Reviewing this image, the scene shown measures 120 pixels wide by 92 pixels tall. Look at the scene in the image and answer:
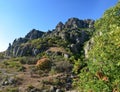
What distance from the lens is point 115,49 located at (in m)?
25.7

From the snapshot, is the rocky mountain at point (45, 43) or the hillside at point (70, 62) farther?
the rocky mountain at point (45, 43)

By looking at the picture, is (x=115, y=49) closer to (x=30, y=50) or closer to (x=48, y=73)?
(x=48, y=73)

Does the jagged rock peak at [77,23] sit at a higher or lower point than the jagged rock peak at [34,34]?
higher

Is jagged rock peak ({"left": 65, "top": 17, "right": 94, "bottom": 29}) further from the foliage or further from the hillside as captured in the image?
the foliage

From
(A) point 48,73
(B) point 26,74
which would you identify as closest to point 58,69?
(A) point 48,73

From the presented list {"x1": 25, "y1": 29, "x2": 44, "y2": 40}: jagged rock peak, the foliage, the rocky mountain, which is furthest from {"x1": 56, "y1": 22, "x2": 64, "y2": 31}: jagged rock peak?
the foliage

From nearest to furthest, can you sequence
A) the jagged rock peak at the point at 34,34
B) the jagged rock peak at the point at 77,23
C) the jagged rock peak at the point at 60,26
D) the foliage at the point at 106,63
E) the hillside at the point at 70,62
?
1. the foliage at the point at 106,63
2. the hillside at the point at 70,62
3. the jagged rock peak at the point at 34,34
4. the jagged rock peak at the point at 60,26
5. the jagged rock peak at the point at 77,23

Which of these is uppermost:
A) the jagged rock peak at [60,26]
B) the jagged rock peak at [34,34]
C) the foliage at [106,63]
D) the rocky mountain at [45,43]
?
the jagged rock peak at [60,26]

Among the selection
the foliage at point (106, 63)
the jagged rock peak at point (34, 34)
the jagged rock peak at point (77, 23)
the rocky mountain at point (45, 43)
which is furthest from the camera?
the jagged rock peak at point (77, 23)

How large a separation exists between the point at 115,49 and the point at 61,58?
6081 centimetres

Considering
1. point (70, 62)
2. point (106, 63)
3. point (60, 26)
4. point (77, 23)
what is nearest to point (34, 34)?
point (60, 26)

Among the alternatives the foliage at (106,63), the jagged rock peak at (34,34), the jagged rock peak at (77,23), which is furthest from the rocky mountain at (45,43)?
the foliage at (106,63)

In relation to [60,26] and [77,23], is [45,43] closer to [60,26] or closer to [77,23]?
[60,26]

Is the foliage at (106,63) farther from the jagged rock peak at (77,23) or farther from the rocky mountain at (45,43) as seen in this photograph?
the jagged rock peak at (77,23)
